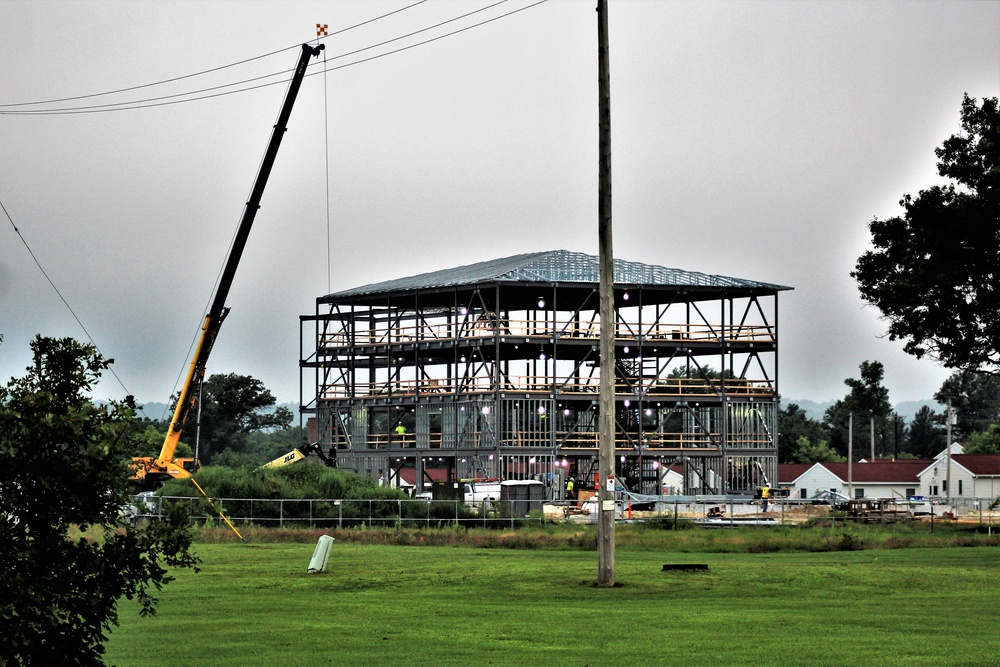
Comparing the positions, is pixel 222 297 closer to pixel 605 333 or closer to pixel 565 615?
pixel 605 333

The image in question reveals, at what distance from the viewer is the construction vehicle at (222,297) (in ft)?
190

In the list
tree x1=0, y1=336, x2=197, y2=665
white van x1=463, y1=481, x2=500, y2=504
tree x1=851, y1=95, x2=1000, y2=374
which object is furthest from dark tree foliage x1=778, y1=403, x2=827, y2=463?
tree x1=0, y1=336, x2=197, y2=665

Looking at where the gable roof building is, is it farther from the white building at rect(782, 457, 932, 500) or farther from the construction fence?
the construction fence

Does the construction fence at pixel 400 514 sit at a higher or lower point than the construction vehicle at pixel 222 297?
lower

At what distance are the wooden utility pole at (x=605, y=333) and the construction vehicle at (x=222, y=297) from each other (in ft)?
104

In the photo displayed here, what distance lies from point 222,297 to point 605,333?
3237 cm

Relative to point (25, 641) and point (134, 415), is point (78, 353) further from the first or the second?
point (25, 641)

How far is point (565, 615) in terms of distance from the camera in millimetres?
22984

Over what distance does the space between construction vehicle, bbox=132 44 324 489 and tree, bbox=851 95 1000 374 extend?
78.2 ft

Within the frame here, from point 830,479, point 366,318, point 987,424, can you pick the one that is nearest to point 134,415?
point 366,318

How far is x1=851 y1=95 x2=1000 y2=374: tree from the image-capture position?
50.5 metres

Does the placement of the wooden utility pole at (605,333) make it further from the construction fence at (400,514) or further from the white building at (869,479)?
the white building at (869,479)

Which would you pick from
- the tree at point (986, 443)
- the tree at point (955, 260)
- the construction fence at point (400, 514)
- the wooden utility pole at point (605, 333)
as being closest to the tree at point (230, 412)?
the tree at point (986, 443)

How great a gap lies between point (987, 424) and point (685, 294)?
5061 inches
